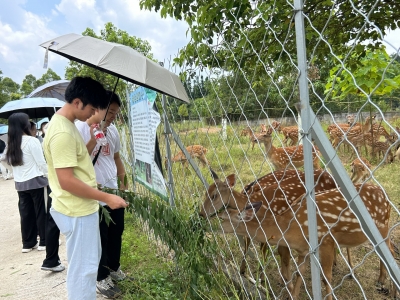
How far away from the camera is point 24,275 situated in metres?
3.97

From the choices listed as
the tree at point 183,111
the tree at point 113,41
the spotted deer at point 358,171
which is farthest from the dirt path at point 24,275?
the tree at point 113,41

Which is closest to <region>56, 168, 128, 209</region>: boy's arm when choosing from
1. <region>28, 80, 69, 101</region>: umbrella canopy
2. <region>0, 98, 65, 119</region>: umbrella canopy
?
<region>0, 98, 65, 119</region>: umbrella canopy

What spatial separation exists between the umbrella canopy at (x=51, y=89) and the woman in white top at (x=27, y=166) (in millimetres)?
2609

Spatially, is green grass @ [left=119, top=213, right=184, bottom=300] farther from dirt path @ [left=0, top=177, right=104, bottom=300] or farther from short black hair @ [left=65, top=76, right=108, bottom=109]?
short black hair @ [left=65, top=76, right=108, bottom=109]

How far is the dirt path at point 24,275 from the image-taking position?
11.6 ft

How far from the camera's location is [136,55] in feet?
8.18

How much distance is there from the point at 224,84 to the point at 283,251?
157 centimetres

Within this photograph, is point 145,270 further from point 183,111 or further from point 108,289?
point 183,111

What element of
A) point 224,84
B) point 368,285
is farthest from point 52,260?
point 368,285

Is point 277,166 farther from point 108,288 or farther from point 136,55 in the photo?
point 136,55

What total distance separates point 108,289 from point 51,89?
194 inches

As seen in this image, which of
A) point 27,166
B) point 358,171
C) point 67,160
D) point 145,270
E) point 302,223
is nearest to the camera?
point 67,160

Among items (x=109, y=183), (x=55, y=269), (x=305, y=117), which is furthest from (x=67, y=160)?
(x=55, y=269)

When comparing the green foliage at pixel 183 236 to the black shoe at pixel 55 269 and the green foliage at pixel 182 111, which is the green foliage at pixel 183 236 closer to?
the green foliage at pixel 182 111
